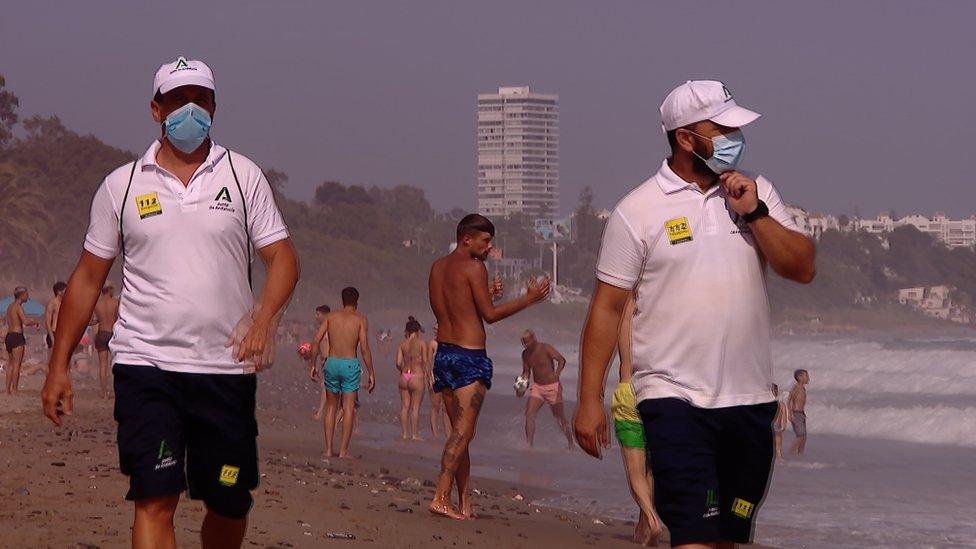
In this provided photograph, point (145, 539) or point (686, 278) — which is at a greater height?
point (686, 278)

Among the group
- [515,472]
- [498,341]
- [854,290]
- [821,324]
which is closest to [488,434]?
[515,472]

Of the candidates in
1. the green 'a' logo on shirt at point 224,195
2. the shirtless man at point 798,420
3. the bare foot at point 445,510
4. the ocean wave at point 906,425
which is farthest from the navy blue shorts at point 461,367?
the ocean wave at point 906,425

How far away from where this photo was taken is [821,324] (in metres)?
155

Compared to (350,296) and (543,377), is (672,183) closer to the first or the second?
(350,296)

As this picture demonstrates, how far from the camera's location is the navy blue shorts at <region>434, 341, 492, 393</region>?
29.1 ft

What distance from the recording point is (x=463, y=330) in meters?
8.98

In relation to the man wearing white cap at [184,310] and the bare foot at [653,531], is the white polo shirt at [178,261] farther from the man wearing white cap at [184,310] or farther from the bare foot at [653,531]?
the bare foot at [653,531]

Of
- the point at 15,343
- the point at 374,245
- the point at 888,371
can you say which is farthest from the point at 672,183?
the point at 374,245

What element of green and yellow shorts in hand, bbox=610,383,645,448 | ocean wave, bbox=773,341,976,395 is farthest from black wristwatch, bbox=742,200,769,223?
ocean wave, bbox=773,341,976,395

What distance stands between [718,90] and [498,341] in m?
79.9

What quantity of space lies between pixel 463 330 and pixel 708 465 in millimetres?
4533

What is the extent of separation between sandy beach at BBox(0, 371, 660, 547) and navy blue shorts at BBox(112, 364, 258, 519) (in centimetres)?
232

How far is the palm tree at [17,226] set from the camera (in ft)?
221

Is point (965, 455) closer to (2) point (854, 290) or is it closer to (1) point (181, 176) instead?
(1) point (181, 176)
